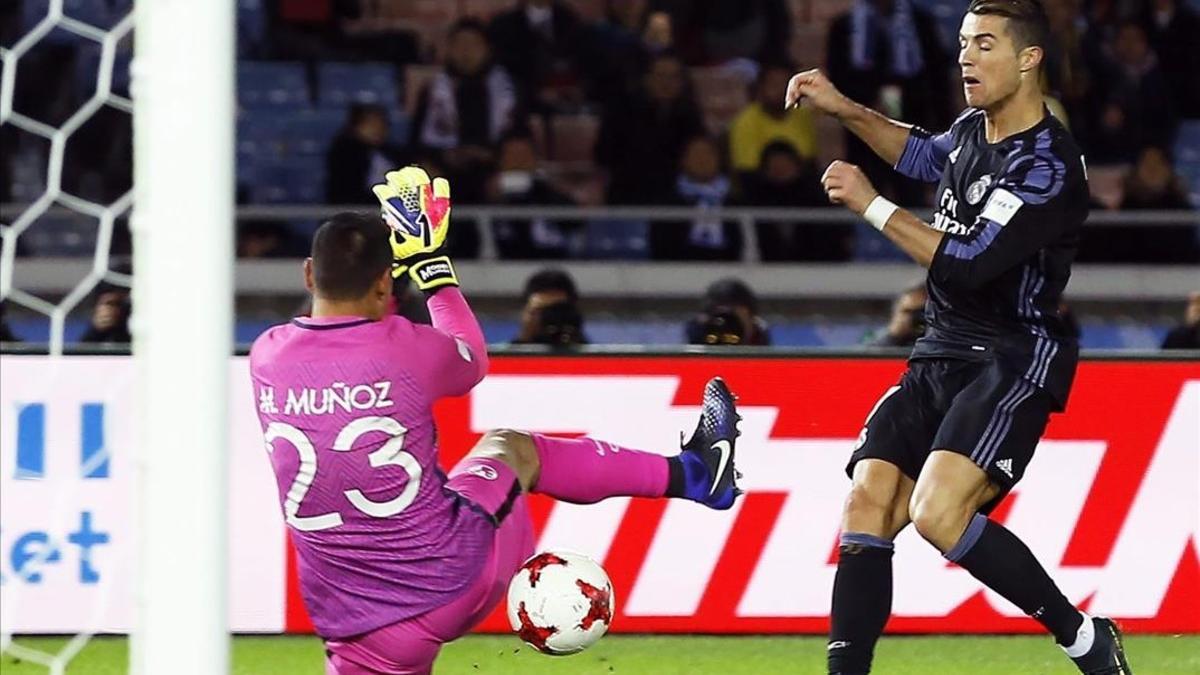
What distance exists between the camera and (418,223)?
4.81 m

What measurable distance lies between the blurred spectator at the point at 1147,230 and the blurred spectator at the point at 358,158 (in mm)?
3741

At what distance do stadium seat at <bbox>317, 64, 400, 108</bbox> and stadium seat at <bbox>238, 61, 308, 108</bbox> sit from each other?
11 centimetres

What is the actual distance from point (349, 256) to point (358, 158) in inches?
263

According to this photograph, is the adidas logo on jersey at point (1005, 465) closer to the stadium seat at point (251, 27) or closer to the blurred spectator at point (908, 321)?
the blurred spectator at point (908, 321)

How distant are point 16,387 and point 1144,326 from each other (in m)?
6.22

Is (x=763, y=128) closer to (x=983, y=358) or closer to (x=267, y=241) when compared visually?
(x=267, y=241)

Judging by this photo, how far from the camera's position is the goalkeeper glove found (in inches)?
188

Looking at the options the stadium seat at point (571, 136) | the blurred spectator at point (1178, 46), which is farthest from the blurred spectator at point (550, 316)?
the blurred spectator at point (1178, 46)

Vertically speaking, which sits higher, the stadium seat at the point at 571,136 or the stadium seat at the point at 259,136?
the stadium seat at the point at 571,136

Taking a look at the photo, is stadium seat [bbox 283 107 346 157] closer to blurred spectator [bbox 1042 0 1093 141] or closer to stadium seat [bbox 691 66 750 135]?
stadium seat [bbox 691 66 750 135]

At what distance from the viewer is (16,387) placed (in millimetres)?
6969

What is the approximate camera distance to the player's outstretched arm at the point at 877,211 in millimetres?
4934

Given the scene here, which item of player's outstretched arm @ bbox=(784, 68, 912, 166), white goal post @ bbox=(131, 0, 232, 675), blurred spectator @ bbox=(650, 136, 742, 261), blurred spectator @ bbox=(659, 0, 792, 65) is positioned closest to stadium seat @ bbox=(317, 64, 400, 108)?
blurred spectator @ bbox=(659, 0, 792, 65)

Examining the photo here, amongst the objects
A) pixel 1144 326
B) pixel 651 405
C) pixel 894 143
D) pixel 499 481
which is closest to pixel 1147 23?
pixel 1144 326
